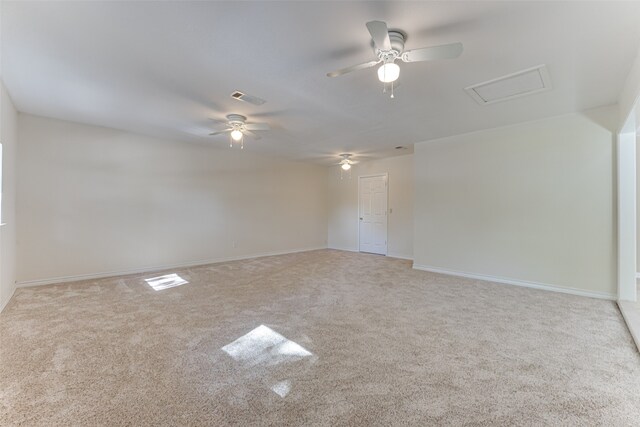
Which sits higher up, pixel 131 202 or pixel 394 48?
pixel 394 48

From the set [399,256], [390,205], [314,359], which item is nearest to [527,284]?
[399,256]

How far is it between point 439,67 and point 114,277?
5535 mm

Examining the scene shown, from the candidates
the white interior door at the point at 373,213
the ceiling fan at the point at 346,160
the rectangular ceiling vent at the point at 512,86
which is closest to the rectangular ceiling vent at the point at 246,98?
the rectangular ceiling vent at the point at 512,86

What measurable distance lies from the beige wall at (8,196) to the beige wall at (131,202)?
0.27m

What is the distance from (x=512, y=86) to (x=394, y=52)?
1.71 metres

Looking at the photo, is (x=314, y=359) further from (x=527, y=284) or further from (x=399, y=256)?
(x=399, y=256)

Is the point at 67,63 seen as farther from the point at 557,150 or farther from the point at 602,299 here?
the point at 602,299

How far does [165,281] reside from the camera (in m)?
4.42

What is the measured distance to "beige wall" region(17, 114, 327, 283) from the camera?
4152 millimetres

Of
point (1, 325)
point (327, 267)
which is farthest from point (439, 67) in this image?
point (1, 325)

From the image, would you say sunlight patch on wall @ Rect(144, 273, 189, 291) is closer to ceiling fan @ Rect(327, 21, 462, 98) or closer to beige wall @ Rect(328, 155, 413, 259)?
ceiling fan @ Rect(327, 21, 462, 98)

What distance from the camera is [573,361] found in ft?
7.01

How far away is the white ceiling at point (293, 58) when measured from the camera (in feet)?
6.38

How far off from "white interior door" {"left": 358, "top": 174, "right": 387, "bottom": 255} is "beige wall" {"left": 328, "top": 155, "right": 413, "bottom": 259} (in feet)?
0.48
